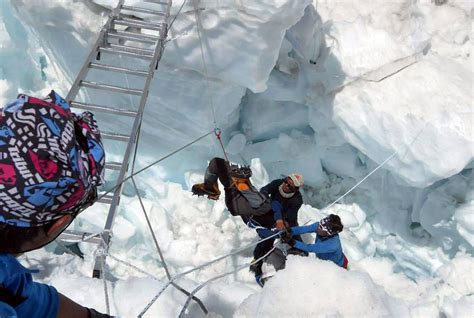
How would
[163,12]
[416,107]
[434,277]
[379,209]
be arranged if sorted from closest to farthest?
[163,12]
[416,107]
[434,277]
[379,209]

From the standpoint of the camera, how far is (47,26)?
3.51 m

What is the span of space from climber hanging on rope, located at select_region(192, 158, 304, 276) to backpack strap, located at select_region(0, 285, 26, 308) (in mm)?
2459

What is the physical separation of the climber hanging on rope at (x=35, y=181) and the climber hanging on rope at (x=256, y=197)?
238 centimetres

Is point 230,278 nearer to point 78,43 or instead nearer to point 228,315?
point 228,315

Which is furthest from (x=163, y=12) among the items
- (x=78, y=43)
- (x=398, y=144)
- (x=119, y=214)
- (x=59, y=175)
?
(x=59, y=175)

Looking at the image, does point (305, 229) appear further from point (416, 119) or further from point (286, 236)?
point (416, 119)

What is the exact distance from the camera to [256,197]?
3348mm

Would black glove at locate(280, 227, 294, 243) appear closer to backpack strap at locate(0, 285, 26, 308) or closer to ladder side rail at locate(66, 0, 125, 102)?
ladder side rail at locate(66, 0, 125, 102)

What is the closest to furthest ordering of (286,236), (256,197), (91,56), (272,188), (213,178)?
(91,56) < (286,236) < (256,197) < (213,178) < (272,188)

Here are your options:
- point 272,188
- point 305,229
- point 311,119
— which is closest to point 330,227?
point 305,229

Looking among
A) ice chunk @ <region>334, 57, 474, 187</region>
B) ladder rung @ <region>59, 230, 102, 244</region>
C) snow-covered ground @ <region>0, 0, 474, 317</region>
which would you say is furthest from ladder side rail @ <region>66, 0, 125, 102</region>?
ice chunk @ <region>334, 57, 474, 187</region>

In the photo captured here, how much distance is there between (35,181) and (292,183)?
2614 mm

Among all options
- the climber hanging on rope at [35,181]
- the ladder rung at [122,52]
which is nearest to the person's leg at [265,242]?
the ladder rung at [122,52]

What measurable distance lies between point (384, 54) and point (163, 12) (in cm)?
193
